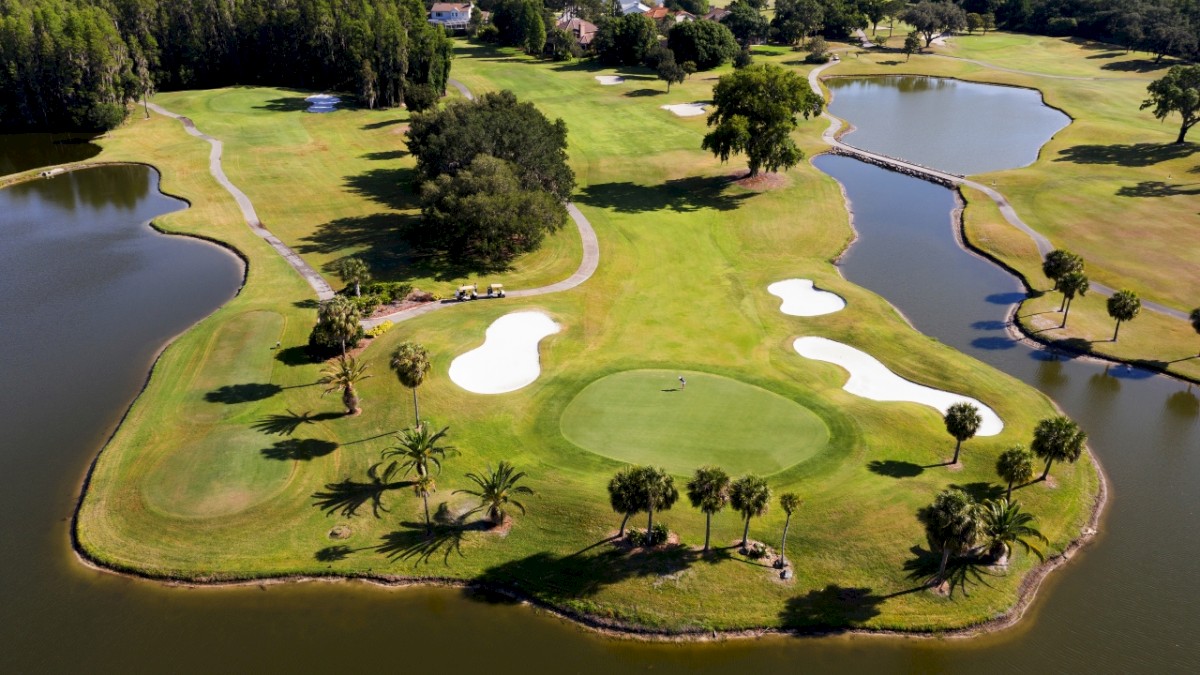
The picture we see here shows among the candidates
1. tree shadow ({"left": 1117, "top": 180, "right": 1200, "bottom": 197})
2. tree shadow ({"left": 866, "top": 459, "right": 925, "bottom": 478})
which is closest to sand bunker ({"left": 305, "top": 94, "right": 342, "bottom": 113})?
tree shadow ({"left": 866, "top": 459, "right": 925, "bottom": 478})

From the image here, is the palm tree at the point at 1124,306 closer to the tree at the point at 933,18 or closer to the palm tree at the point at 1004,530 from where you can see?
the palm tree at the point at 1004,530

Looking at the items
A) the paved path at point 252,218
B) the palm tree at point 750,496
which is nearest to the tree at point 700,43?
the paved path at point 252,218

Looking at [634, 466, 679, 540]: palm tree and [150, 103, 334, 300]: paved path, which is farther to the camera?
[150, 103, 334, 300]: paved path

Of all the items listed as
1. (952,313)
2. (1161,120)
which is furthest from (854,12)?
(952,313)

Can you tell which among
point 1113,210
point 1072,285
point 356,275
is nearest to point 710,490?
point 356,275

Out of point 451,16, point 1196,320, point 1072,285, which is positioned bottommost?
point 1196,320

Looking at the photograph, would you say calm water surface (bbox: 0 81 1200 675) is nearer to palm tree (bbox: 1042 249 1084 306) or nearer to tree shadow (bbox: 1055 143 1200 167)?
palm tree (bbox: 1042 249 1084 306)

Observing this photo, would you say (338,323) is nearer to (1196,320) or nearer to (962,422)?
(962,422)
